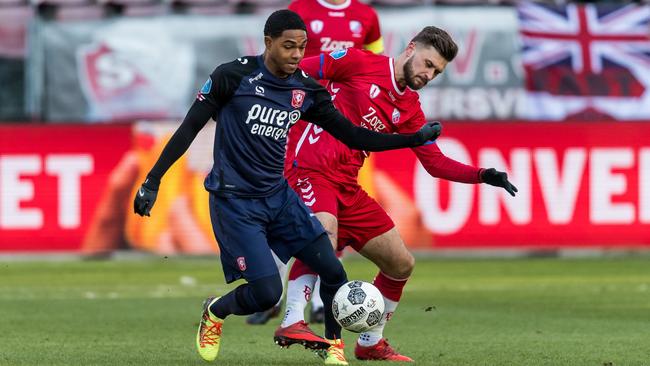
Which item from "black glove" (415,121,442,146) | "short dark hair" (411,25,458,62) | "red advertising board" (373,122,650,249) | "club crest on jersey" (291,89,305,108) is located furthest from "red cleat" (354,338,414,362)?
"red advertising board" (373,122,650,249)

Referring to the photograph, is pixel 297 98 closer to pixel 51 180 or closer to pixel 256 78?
pixel 256 78

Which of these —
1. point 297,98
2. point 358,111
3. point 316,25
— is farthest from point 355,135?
point 316,25

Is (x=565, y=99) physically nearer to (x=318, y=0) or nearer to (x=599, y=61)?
(x=599, y=61)

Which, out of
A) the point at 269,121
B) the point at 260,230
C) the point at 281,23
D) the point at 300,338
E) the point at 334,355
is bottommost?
the point at 334,355

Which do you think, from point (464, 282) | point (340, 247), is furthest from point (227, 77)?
point (464, 282)

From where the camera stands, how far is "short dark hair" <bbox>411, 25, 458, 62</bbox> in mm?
9078

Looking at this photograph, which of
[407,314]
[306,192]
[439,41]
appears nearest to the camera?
[439,41]

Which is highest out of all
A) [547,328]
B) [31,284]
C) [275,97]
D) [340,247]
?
[275,97]

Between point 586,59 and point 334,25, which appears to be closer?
point 334,25

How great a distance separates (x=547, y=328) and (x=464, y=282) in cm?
494

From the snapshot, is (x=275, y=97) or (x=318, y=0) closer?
(x=275, y=97)

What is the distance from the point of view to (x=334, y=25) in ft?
40.8

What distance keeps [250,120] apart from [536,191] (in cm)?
1086

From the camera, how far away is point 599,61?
75.2 ft
